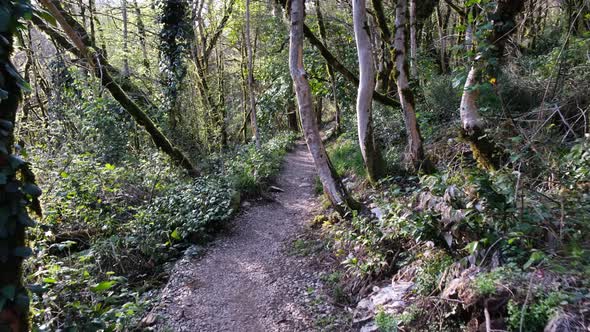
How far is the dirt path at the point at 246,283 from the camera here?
14.2 ft

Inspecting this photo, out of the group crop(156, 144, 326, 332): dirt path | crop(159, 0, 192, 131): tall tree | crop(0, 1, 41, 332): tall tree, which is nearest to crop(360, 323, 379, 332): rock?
crop(156, 144, 326, 332): dirt path

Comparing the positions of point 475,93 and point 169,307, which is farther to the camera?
point 475,93

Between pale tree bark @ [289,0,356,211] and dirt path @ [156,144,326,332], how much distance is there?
1214mm

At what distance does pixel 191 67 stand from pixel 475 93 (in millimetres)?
9397

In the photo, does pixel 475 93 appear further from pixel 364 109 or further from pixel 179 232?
pixel 179 232

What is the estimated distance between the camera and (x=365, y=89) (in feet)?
19.8

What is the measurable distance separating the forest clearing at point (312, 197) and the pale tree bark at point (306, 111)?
3 cm

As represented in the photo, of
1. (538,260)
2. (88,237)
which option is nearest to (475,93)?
(538,260)

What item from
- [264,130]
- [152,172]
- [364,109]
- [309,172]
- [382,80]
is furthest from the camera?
[264,130]

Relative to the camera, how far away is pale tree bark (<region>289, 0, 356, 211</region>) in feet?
18.8

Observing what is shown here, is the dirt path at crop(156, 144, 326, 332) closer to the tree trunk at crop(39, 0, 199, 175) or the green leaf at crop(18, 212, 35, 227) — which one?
the green leaf at crop(18, 212, 35, 227)

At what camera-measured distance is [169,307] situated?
4.65 metres

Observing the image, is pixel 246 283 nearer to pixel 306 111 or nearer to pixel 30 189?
pixel 306 111

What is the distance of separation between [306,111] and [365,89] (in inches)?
42.5
